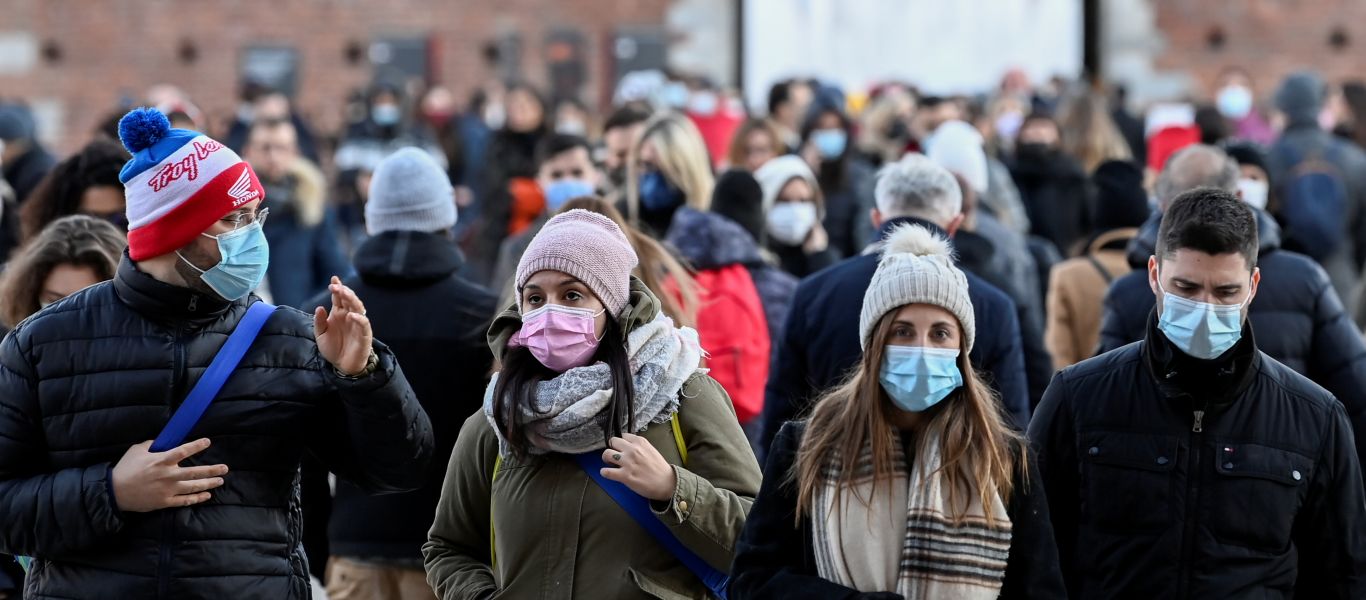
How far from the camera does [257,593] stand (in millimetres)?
3607

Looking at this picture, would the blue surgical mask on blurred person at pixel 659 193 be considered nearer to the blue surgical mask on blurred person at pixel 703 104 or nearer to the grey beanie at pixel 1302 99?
the grey beanie at pixel 1302 99

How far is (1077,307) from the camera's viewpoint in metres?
6.58

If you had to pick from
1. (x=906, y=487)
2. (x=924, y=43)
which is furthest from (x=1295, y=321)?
(x=924, y=43)

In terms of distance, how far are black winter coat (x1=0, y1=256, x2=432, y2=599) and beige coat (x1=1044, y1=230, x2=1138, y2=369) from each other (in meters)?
3.47

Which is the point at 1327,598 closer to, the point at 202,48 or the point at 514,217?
the point at 514,217

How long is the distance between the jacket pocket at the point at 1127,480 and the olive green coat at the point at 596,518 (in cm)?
70

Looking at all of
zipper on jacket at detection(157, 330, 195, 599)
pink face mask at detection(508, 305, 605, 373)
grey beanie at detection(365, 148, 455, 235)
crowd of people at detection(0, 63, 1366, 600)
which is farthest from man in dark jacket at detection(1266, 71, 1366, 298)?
zipper on jacket at detection(157, 330, 195, 599)

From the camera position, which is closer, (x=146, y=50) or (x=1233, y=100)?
(x=1233, y=100)

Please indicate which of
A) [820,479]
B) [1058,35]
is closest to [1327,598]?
[820,479]

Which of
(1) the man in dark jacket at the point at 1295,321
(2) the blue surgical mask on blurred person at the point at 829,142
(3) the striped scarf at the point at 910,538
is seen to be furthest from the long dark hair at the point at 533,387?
(2) the blue surgical mask on blurred person at the point at 829,142

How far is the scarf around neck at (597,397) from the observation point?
3.74 meters

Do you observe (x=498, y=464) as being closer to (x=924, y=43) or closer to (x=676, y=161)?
(x=676, y=161)

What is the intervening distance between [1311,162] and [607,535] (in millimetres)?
7346

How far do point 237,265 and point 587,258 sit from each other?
0.71 metres
